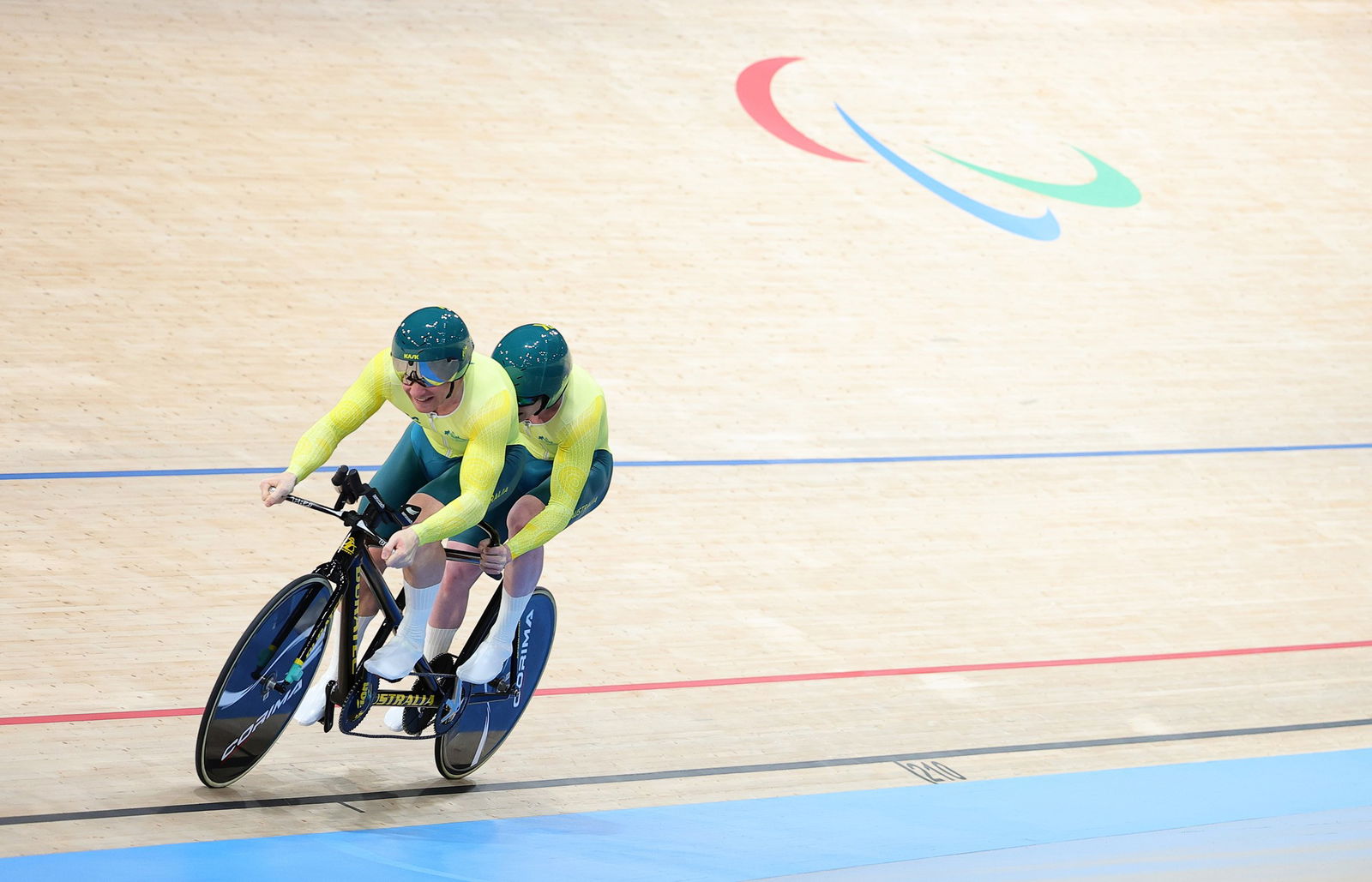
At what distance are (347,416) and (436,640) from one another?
0.57 m

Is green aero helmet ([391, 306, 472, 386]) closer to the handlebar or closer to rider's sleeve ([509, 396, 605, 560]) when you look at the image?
the handlebar

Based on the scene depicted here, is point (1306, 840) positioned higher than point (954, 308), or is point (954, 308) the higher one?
point (1306, 840)

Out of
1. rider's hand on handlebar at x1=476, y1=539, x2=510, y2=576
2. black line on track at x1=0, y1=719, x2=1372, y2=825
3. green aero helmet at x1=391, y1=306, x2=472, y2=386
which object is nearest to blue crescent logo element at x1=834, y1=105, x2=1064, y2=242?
black line on track at x1=0, y1=719, x2=1372, y2=825

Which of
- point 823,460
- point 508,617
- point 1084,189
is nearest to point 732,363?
point 823,460

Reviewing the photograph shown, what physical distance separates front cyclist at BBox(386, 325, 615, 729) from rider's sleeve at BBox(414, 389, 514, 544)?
83 millimetres

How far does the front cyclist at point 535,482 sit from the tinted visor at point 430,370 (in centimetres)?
15

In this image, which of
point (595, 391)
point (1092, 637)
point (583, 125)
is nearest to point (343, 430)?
point (595, 391)

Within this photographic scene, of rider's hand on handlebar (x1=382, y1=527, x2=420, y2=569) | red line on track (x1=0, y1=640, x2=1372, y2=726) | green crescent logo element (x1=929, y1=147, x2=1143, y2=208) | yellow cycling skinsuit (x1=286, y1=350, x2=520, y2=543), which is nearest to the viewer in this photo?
rider's hand on handlebar (x1=382, y1=527, x2=420, y2=569)

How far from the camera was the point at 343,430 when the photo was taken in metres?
2.75

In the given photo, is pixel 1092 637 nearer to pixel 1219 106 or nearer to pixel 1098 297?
pixel 1098 297

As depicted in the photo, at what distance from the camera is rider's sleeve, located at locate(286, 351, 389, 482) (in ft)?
8.83

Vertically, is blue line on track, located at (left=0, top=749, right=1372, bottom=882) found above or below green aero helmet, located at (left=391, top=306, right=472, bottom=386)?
below

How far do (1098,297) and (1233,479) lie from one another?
1.60m

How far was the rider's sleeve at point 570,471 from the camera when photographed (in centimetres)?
284
